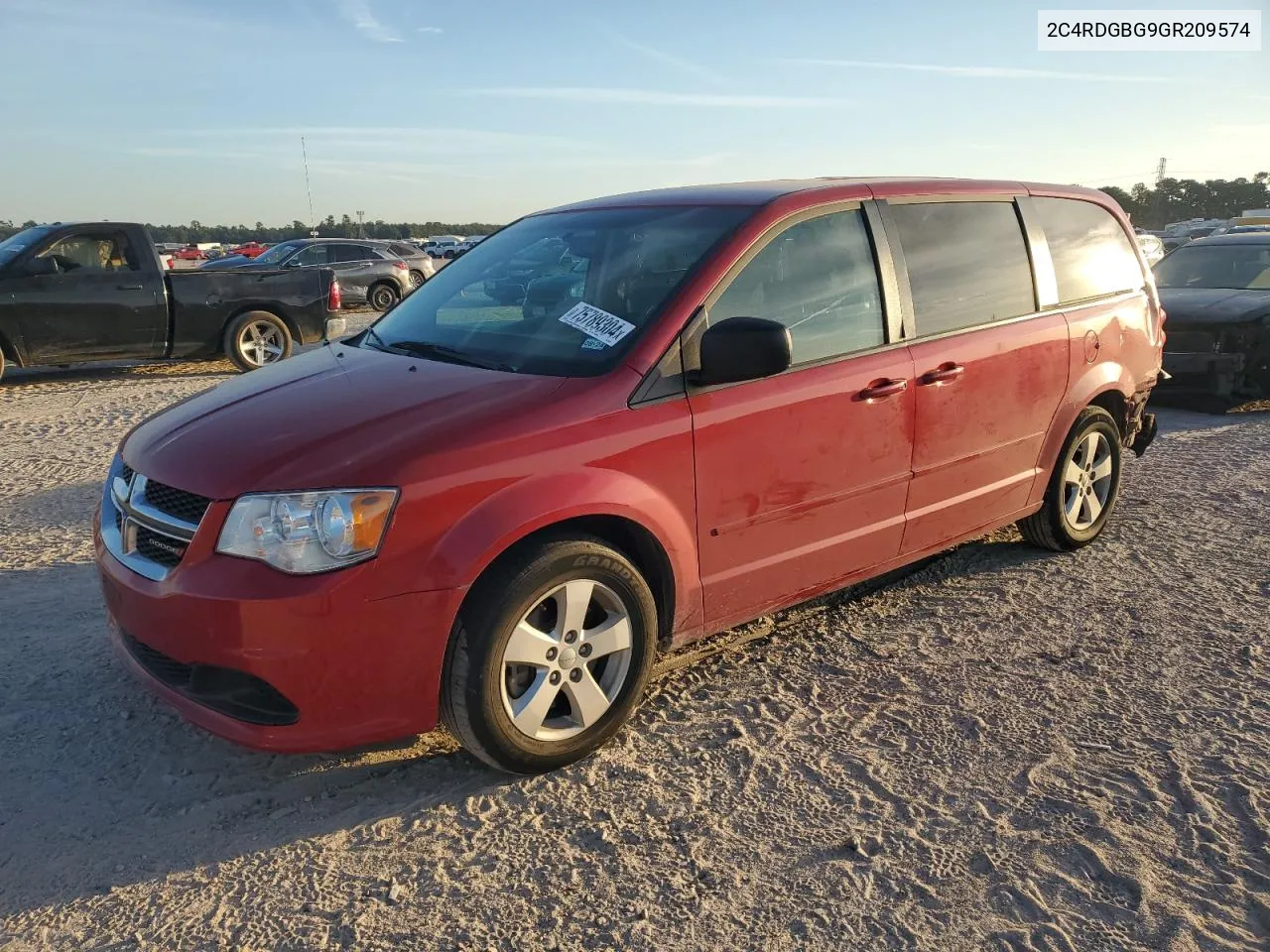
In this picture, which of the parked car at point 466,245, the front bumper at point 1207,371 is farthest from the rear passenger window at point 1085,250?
the front bumper at point 1207,371

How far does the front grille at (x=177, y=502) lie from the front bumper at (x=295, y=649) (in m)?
0.11

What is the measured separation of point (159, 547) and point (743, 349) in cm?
194

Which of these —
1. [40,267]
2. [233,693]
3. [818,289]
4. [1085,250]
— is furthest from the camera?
[40,267]

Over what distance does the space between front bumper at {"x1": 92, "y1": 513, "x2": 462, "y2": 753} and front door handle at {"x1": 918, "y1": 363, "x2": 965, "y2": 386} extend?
2.17m

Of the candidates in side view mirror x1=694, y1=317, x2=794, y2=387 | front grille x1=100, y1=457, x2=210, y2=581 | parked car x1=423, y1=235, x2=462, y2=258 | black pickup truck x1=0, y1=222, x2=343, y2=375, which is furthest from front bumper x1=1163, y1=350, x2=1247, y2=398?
parked car x1=423, y1=235, x2=462, y2=258

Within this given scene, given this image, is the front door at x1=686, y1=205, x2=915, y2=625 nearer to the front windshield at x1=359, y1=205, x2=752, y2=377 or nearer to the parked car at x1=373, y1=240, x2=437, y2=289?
the front windshield at x1=359, y1=205, x2=752, y2=377

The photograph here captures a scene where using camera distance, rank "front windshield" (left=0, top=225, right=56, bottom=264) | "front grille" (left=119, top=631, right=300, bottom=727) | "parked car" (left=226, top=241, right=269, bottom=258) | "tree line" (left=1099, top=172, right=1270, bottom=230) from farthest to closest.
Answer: "tree line" (left=1099, top=172, right=1270, bottom=230) → "parked car" (left=226, top=241, right=269, bottom=258) → "front windshield" (left=0, top=225, right=56, bottom=264) → "front grille" (left=119, top=631, right=300, bottom=727)

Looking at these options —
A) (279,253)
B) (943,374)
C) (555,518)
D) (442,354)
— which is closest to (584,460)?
(555,518)

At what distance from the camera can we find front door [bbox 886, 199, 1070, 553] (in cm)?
413

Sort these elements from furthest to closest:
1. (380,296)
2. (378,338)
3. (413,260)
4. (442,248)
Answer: (442,248)
(413,260)
(380,296)
(378,338)

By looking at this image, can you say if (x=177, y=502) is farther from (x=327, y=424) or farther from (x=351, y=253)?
(x=351, y=253)

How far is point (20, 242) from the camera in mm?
10664

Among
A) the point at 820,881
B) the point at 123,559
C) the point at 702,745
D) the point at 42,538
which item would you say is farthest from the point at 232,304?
the point at 820,881

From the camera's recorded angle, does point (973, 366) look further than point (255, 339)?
No
